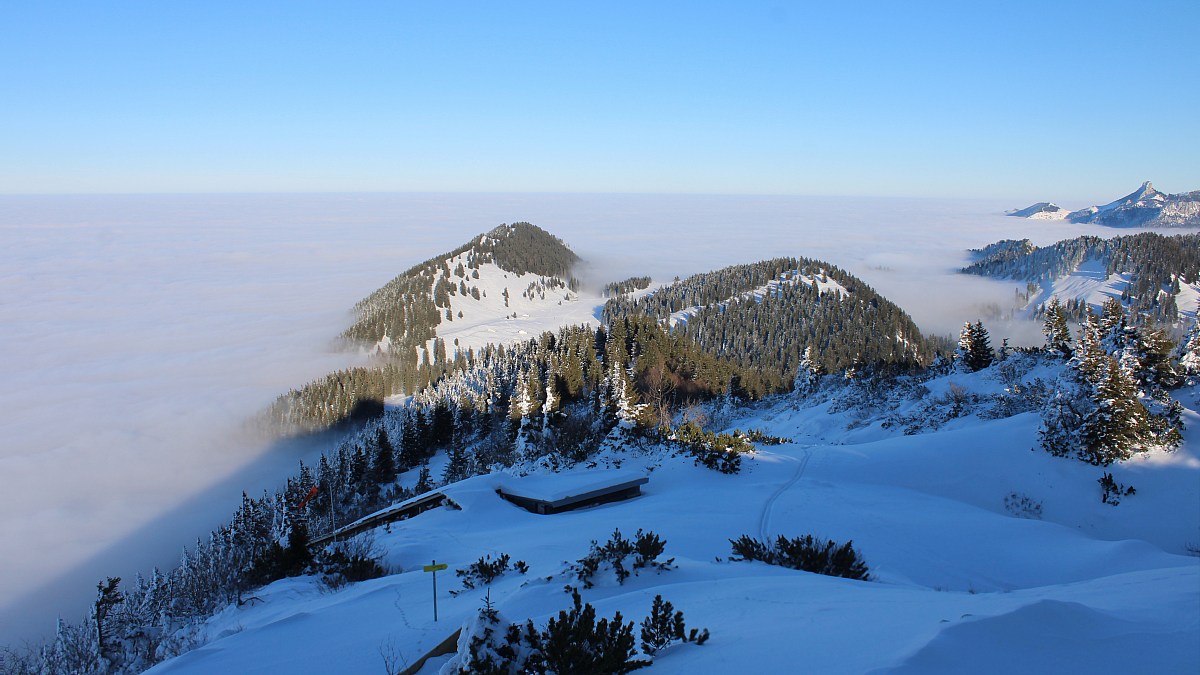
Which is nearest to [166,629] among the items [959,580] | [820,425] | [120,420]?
[959,580]

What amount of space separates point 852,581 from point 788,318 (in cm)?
13099

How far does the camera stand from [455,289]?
17450 centimetres

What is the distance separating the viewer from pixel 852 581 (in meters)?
10.2

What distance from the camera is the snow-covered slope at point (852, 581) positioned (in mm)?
5121

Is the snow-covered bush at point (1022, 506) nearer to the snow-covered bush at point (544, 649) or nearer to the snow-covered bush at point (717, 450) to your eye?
the snow-covered bush at point (717, 450)

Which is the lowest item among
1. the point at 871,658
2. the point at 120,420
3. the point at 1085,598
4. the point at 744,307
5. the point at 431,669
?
the point at 120,420

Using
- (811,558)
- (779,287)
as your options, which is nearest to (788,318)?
(779,287)

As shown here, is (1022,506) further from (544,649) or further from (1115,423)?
(544,649)

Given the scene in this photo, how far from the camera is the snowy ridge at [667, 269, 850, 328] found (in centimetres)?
14788

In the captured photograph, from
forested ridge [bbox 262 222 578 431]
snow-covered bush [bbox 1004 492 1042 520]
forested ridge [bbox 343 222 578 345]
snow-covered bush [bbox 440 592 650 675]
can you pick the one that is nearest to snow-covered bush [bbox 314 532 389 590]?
snow-covered bush [bbox 440 592 650 675]

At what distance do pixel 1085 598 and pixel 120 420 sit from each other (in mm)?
176516

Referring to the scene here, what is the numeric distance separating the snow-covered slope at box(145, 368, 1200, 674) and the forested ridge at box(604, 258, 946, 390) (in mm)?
75476

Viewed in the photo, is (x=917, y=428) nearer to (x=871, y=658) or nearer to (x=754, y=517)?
(x=754, y=517)

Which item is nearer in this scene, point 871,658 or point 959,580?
point 871,658
